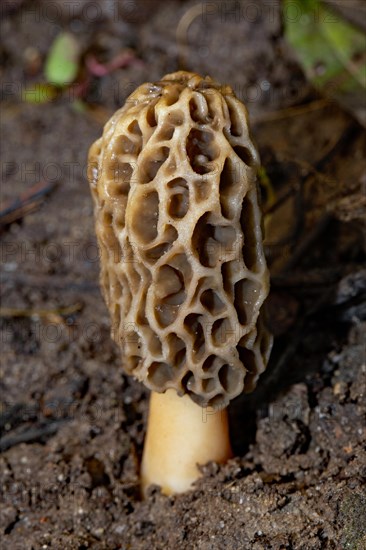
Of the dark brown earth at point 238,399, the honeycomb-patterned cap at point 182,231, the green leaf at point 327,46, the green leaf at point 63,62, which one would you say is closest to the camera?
the honeycomb-patterned cap at point 182,231

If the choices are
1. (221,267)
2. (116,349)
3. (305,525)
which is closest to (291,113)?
(116,349)

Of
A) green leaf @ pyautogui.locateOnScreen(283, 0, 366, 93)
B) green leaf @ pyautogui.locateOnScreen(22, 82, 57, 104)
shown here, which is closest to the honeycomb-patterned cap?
green leaf @ pyautogui.locateOnScreen(283, 0, 366, 93)

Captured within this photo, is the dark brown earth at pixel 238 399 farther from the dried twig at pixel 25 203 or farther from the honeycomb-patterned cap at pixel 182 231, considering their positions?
the honeycomb-patterned cap at pixel 182 231

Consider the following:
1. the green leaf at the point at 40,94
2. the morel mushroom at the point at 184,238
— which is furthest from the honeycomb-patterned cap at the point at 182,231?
the green leaf at the point at 40,94

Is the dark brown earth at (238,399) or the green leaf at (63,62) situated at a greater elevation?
the green leaf at (63,62)

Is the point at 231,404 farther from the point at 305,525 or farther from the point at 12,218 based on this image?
the point at 12,218

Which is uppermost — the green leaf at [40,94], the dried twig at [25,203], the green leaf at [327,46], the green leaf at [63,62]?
the green leaf at [327,46]
